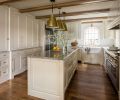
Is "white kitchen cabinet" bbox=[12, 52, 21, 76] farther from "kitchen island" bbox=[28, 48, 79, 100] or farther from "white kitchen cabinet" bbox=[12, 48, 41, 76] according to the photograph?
"kitchen island" bbox=[28, 48, 79, 100]

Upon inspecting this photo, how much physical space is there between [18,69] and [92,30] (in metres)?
4.57

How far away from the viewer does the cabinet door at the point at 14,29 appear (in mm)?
3822

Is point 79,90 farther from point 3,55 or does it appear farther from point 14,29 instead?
point 14,29

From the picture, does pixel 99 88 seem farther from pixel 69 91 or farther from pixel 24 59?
pixel 24 59

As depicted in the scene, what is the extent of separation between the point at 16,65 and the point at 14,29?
128cm

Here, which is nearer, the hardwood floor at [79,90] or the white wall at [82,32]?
the hardwood floor at [79,90]

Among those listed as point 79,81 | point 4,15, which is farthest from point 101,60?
point 4,15

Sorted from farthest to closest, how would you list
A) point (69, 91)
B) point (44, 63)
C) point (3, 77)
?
point (3, 77) → point (69, 91) → point (44, 63)

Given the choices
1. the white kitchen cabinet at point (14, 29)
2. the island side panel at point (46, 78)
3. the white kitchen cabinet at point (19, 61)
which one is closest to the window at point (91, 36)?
the white kitchen cabinet at point (19, 61)

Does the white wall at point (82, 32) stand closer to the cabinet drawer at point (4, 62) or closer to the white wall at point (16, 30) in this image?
the white wall at point (16, 30)

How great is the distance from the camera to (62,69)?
89.2 inches

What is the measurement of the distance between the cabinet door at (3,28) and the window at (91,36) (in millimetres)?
4482

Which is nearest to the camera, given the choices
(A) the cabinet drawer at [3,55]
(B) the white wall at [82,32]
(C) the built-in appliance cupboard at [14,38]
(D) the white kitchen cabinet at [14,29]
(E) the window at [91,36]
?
(A) the cabinet drawer at [3,55]

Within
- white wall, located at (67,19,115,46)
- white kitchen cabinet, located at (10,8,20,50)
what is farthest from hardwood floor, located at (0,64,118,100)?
white wall, located at (67,19,115,46)
